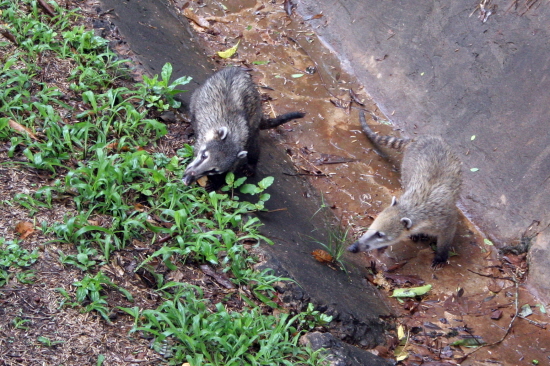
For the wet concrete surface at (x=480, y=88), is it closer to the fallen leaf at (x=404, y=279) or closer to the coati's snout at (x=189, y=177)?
the fallen leaf at (x=404, y=279)

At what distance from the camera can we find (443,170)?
5.98 m

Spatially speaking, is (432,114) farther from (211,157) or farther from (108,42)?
(108,42)

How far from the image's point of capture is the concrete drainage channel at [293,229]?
4.41 metres

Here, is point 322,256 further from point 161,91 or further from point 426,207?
point 161,91

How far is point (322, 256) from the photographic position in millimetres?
5109

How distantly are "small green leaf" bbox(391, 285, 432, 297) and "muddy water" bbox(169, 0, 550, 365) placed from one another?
0.29 ft

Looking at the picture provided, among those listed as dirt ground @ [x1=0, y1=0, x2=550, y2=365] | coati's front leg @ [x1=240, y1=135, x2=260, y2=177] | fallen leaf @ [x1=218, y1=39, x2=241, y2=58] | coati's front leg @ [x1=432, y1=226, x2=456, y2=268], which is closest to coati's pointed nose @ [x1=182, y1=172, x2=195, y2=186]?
dirt ground @ [x1=0, y1=0, x2=550, y2=365]

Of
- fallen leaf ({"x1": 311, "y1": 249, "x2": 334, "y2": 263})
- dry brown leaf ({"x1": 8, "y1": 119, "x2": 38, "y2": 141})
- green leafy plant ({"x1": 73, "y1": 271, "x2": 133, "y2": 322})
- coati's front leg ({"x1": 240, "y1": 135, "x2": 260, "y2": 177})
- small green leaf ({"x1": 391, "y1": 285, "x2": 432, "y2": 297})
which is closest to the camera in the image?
green leafy plant ({"x1": 73, "y1": 271, "x2": 133, "y2": 322})

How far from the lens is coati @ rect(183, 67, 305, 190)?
5.07 metres

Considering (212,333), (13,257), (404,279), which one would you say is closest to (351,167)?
(404,279)

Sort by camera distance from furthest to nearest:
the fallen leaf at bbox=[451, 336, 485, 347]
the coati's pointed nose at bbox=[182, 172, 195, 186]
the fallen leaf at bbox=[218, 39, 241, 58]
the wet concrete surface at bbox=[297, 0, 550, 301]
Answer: the fallen leaf at bbox=[218, 39, 241, 58] < the wet concrete surface at bbox=[297, 0, 550, 301] < the fallen leaf at bbox=[451, 336, 485, 347] < the coati's pointed nose at bbox=[182, 172, 195, 186]

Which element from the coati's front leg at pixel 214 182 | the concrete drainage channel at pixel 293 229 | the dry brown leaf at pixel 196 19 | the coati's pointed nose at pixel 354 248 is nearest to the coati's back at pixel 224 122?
the coati's front leg at pixel 214 182

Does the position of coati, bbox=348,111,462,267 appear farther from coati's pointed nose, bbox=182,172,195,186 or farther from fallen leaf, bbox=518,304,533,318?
coati's pointed nose, bbox=182,172,195,186

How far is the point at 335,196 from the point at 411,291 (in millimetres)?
1559
